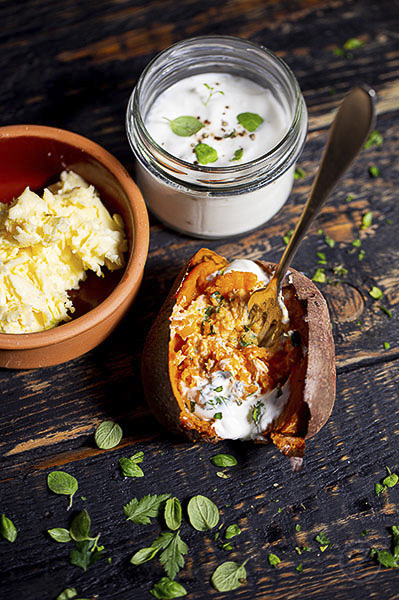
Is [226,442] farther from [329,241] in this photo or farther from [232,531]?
[329,241]

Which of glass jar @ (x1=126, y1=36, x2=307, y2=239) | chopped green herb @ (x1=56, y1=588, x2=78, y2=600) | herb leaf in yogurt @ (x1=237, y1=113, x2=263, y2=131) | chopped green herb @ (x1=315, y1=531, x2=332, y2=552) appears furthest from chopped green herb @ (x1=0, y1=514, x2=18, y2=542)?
herb leaf in yogurt @ (x1=237, y1=113, x2=263, y2=131)

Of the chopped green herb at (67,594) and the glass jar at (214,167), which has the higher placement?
the glass jar at (214,167)

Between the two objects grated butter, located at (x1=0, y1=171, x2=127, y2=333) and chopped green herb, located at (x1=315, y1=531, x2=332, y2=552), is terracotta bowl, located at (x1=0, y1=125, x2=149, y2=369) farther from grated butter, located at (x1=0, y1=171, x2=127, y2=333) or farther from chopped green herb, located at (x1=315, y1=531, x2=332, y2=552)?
chopped green herb, located at (x1=315, y1=531, x2=332, y2=552)

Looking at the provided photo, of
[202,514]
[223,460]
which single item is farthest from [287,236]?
[202,514]

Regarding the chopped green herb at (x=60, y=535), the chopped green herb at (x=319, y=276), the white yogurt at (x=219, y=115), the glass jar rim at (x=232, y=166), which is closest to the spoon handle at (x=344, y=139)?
the glass jar rim at (x=232, y=166)

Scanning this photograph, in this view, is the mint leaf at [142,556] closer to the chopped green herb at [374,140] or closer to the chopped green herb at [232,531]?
the chopped green herb at [232,531]
